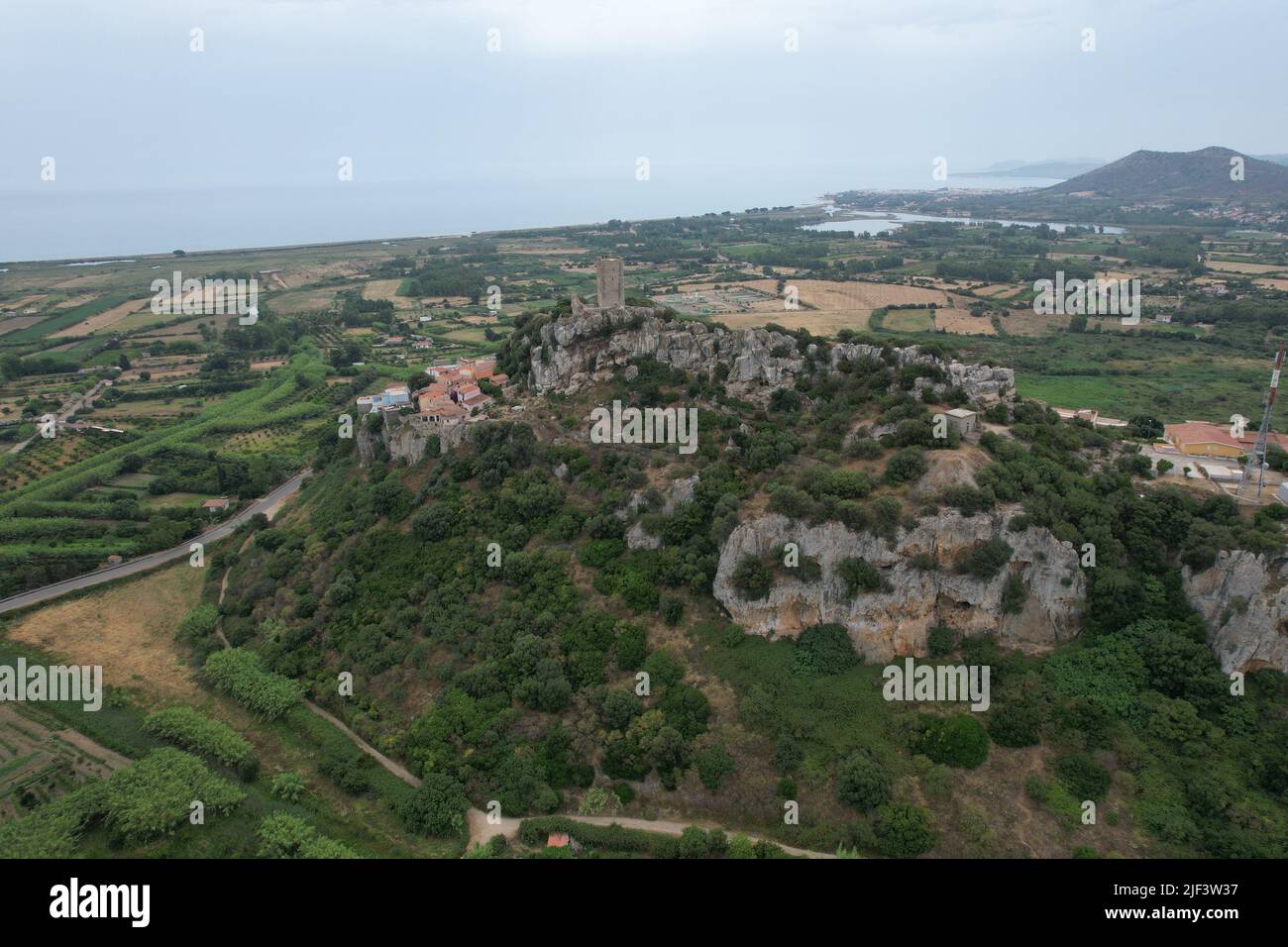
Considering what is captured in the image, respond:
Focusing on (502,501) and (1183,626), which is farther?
(502,501)

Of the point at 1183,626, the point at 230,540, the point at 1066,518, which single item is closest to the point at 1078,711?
the point at 1183,626

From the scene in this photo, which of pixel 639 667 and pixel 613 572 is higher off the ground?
pixel 613 572

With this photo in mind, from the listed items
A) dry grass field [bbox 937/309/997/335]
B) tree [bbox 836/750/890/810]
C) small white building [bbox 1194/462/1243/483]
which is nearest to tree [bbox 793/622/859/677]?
tree [bbox 836/750/890/810]

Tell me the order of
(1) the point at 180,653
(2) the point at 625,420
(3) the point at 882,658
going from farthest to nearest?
(2) the point at 625,420 → (1) the point at 180,653 → (3) the point at 882,658

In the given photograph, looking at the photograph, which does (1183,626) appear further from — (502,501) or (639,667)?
(502,501)

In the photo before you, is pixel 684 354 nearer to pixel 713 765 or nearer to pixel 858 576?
pixel 858 576

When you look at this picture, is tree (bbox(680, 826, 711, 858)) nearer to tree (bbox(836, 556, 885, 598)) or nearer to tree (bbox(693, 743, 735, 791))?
tree (bbox(693, 743, 735, 791))

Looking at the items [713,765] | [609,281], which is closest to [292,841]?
[713,765]
